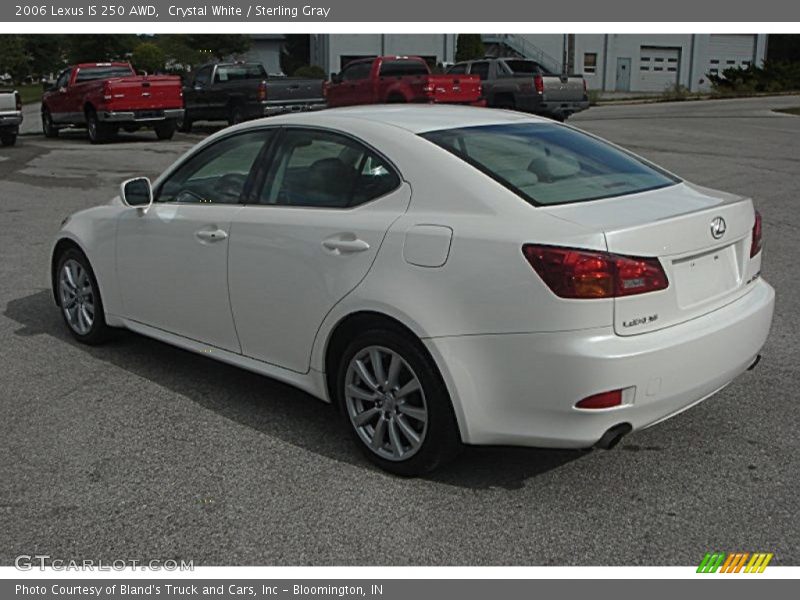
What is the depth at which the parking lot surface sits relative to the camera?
365 cm

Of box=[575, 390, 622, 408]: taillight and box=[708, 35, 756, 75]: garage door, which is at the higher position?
box=[708, 35, 756, 75]: garage door

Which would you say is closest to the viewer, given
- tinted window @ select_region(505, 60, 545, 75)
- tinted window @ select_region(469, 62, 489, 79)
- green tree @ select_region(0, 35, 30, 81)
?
tinted window @ select_region(505, 60, 545, 75)

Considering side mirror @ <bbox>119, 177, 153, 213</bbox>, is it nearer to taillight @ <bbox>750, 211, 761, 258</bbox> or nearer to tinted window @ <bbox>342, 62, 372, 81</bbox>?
taillight @ <bbox>750, 211, 761, 258</bbox>

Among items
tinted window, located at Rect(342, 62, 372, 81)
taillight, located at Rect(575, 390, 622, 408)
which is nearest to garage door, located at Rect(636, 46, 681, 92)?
tinted window, located at Rect(342, 62, 372, 81)

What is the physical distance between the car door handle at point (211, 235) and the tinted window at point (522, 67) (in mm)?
22830

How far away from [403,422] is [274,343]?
35.3 inches

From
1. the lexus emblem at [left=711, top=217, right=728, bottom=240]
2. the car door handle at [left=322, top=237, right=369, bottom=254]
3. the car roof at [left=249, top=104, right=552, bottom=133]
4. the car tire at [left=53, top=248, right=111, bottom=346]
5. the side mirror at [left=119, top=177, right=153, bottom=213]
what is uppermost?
the car roof at [left=249, top=104, right=552, bottom=133]

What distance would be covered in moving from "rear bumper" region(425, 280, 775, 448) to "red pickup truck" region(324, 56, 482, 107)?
2024 cm

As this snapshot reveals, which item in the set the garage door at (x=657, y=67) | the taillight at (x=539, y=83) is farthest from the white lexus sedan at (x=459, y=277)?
the garage door at (x=657, y=67)

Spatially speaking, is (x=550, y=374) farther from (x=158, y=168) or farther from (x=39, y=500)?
(x=158, y=168)

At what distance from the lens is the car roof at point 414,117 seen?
4.58m

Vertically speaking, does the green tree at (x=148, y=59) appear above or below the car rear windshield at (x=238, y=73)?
above

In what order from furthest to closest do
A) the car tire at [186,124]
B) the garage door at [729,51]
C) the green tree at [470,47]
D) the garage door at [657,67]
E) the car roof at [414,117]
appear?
the garage door at [729,51] < the garage door at [657,67] < the green tree at [470,47] < the car tire at [186,124] < the car roof at [414,117]
